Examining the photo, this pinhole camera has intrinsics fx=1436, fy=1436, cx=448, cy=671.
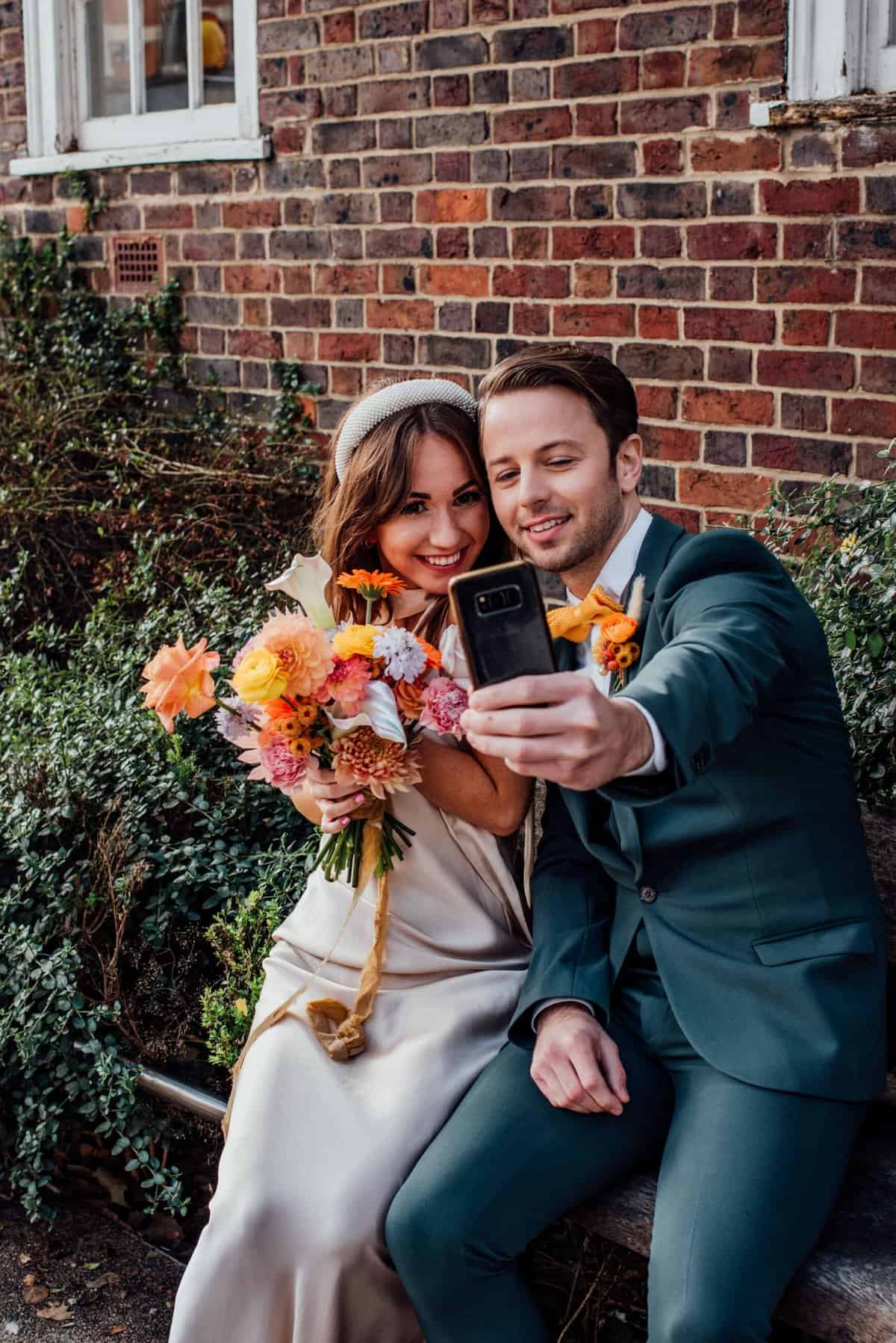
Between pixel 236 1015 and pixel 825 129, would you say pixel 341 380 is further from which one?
pixel 236 1015

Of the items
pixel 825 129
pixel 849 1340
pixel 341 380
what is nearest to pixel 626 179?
pixel 825 129

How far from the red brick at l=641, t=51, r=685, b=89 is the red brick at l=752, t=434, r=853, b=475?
1118mm

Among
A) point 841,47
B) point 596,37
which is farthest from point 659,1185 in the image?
point 596,37

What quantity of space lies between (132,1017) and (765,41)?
3221 millimetres

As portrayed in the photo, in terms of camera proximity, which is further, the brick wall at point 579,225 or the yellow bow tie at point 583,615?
the brick wall at point 579,225

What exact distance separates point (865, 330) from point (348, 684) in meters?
2.48

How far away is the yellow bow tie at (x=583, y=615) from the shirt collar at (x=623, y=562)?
2 cm

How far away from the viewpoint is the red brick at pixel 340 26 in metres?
5.38

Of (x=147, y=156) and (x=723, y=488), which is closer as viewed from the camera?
(x=723, y=488)

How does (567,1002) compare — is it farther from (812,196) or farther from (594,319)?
(594,319)

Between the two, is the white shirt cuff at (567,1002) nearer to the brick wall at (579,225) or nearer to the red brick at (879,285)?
the brick wall at (579,225)

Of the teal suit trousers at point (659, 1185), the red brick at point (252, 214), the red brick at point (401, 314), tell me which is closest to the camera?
the teal suit trousers at point (659, 1185)

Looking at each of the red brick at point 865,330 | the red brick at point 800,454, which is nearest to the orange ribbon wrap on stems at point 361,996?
the red brick at point 800,454

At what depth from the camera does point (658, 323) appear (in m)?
4.60
